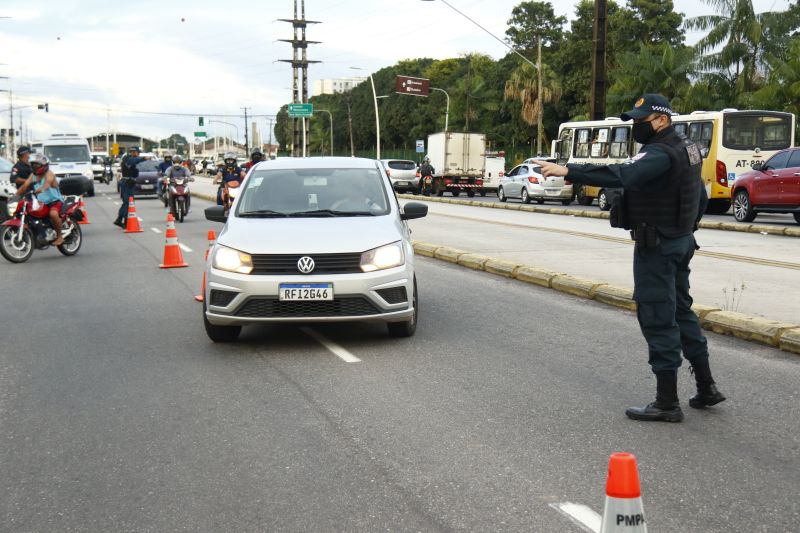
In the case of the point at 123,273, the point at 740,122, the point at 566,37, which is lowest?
the point at 123,273

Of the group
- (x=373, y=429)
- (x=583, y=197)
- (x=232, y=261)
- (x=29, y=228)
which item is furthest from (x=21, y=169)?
(x=583, y=197)

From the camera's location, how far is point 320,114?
14325 cm

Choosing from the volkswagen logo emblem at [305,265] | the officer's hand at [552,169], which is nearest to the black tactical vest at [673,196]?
the officer's hand at [552,169]

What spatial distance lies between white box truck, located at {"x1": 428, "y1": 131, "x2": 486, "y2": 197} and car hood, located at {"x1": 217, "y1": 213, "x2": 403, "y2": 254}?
35.8m

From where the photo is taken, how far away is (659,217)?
531 centimetres

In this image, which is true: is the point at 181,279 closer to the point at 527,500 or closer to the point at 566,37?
the point at 527,500

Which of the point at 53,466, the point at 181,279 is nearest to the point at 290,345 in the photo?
the point at 53,466

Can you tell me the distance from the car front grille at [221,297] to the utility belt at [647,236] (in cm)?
340

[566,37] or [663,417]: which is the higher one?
[566,37]

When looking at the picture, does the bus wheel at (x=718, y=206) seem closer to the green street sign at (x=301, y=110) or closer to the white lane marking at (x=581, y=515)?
the white lane marking at (x=581, y=515)

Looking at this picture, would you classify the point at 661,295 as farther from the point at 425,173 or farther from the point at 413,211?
the point at 425,173

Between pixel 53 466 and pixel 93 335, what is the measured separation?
12.9 feet

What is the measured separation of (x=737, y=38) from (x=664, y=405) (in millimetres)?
37752

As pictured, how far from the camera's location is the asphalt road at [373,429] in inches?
160
